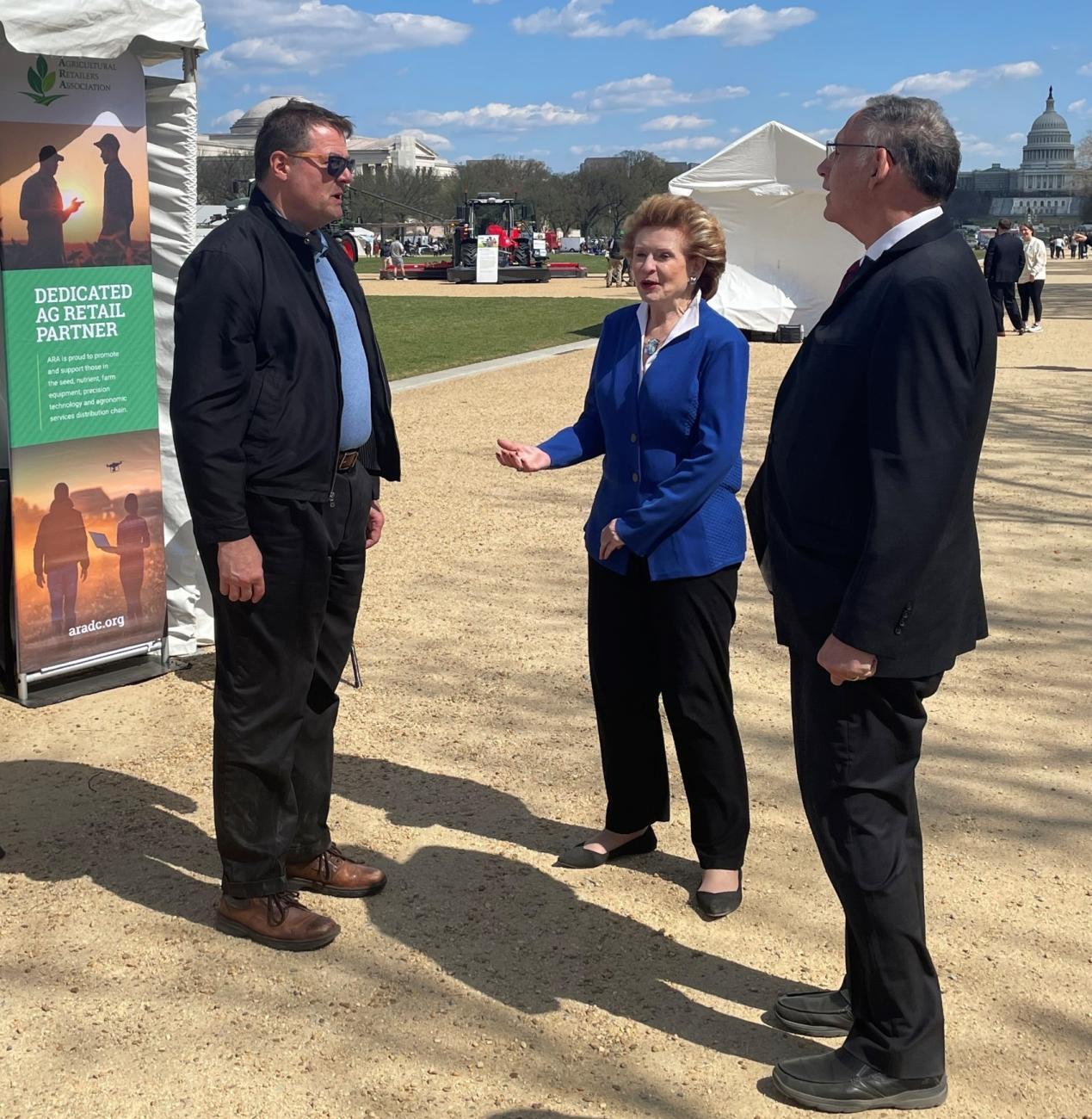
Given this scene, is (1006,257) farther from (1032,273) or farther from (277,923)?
(277,923)

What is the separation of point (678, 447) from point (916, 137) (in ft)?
4.05

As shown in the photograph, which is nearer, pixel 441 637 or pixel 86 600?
pixel 86 600

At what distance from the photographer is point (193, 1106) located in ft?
9.09

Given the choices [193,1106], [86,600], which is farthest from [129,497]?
[193,1106]

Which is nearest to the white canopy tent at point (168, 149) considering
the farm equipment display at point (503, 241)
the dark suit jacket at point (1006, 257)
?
the dark suit jacket at point (1006, 257)

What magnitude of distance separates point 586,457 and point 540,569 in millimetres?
3398

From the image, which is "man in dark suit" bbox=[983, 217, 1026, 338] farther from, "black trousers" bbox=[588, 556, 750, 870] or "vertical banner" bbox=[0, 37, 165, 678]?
"black trousers" bbox=[588, 556, 750, 870]

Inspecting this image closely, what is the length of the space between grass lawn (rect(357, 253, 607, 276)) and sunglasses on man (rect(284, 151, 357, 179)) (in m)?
48.1

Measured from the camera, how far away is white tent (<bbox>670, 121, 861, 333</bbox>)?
63.9ft

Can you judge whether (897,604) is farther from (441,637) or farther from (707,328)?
(441,637)

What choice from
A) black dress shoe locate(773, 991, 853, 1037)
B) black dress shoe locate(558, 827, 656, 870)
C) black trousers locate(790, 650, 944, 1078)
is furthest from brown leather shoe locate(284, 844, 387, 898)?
black trousers locate(790, 650, 944, 1078)

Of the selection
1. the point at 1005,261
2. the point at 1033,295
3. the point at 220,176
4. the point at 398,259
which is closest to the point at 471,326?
the point at 1005,261

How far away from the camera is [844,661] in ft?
8.44

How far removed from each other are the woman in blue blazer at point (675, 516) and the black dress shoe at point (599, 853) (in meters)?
0.29
